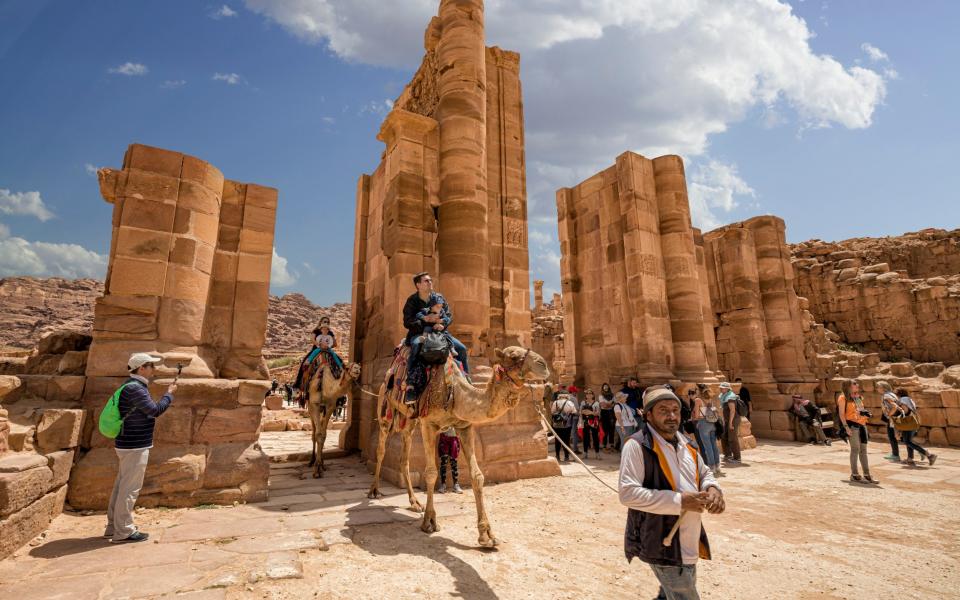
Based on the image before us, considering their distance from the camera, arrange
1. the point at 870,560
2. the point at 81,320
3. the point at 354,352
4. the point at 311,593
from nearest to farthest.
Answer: the point at 311,593 < the point at 870,560 < the point at 354,352 < the point at 81,320

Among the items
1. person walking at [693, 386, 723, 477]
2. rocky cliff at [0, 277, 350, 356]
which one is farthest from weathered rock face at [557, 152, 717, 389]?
rocky cliff at [0, 277, 350, 356]

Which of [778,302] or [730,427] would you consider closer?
[730,427]

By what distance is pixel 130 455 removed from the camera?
14.2ft

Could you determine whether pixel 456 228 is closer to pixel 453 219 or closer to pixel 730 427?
pixel 453 219

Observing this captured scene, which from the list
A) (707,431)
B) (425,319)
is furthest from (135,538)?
(707,431)

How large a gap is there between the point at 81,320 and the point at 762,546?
64.6 metres

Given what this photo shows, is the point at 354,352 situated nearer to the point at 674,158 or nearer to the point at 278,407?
the point at 674,158

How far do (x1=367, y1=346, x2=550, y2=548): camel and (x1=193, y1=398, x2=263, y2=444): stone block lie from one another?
80.9 inches

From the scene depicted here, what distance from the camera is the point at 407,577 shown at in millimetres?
3598

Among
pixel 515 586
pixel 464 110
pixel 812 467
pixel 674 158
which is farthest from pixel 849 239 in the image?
pixel 515 586

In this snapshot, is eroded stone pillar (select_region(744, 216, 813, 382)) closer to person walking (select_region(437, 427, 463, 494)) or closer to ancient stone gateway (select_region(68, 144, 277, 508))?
person walking (select_region(437, 427, 463, 494))

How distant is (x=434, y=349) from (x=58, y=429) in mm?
4311

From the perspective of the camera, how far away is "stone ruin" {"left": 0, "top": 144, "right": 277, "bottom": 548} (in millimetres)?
5078

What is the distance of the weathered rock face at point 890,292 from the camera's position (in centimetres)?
1822
